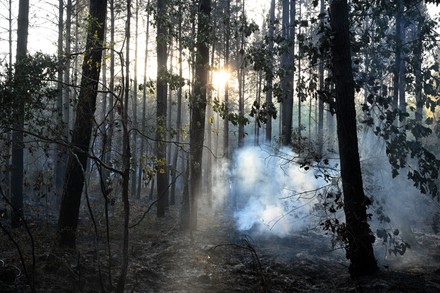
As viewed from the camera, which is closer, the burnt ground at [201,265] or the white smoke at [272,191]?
the burnt ground at [201,265]

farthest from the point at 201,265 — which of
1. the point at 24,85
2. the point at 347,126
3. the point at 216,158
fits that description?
the point at 24,85

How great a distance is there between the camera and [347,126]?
7836mm

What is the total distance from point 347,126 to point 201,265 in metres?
4.85

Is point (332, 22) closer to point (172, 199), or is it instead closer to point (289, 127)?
point (289, 127)

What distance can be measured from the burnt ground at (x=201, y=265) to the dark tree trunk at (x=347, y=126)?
395 millimetres

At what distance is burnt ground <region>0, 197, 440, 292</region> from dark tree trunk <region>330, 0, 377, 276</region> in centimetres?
Result: 39

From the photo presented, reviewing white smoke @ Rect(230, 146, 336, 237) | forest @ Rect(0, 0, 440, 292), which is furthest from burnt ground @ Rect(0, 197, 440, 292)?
white smoke @ Rect(230, 146, 336, 237)

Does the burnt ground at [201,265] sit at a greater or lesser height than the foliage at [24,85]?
lesser

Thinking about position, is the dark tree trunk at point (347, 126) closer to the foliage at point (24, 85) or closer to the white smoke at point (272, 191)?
the white smoke at point (272, 191)

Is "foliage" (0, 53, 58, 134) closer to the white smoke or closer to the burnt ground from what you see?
the burnt ground

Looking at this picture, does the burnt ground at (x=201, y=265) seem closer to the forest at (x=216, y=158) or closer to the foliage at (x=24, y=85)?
the forest at (x=216, y=158)

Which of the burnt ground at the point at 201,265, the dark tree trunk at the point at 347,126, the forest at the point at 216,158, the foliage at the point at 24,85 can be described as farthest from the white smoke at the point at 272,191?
the foliage at the point at 24,85

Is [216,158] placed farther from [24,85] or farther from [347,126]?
[24,85]

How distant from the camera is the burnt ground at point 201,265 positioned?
276 inches
